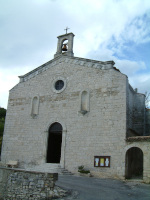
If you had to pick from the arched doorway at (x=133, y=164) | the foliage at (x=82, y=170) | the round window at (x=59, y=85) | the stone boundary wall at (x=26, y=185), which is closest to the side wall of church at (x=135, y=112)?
the arched doorway at (x=133, y=164)

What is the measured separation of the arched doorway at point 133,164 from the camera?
1370cm

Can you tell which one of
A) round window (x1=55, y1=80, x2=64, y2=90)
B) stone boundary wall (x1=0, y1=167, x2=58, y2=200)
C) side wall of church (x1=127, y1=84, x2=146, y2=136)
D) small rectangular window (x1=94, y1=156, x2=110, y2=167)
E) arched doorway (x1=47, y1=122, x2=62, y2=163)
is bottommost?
stone boundary wall (x1=0, y1=167, x2=58, y2=200)

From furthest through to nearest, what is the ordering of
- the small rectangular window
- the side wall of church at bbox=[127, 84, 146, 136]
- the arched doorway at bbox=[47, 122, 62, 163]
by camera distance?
1. the arched doorway at bbox=[47, 122, 62, 163]
2. the side wall of church at bbox=[127, 84, 146, 136]
3. the small rectangular window

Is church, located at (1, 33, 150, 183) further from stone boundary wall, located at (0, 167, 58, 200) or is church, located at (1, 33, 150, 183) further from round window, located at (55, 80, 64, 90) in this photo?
stone boundary wall, located at (0, 167, 58, 200)

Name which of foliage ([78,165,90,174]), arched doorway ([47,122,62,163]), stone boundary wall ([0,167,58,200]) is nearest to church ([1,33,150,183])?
arched doorway ([47,122,62,163])

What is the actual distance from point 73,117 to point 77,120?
1.31 feet

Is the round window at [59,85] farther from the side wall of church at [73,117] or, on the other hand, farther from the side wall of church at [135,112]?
the side wall of church at [135,112]

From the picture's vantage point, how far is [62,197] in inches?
359

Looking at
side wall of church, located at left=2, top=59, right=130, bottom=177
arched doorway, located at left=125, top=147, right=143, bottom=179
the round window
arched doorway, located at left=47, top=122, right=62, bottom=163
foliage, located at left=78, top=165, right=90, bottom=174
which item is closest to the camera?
arched doorway, located at left=125, top=147, right=143, bottom=179

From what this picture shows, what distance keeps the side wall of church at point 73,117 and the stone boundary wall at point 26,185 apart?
5165 millimetres

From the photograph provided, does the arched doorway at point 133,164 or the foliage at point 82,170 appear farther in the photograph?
the foliage at point 82,170

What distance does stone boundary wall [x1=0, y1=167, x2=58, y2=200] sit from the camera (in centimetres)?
945

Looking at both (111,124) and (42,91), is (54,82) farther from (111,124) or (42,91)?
(111,124)

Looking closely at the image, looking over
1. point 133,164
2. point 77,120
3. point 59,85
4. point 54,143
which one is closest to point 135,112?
point 133,164
